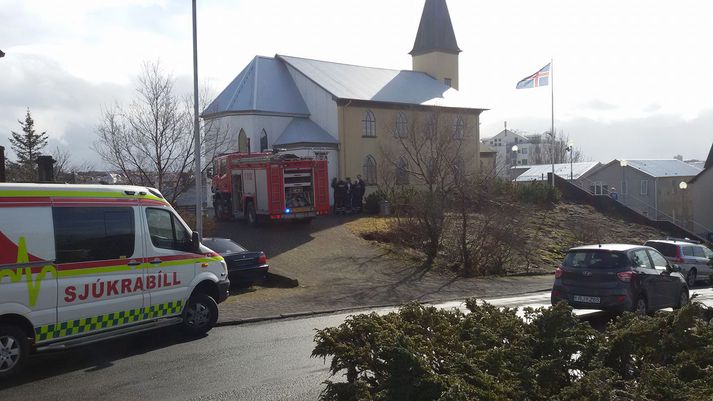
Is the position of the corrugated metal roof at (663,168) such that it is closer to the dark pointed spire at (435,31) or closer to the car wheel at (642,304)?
the dark pointed spire at (435,31)

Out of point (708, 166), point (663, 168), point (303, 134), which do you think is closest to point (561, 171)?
point (663, 168)

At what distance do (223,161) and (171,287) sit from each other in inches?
787

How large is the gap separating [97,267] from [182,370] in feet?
6.78

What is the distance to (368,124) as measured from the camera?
4369 centimetres

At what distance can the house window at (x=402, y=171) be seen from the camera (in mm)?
32594

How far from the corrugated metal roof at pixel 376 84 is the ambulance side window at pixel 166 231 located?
30851mm

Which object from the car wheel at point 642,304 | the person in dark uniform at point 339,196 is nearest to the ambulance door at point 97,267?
the car wheel at point 642,304

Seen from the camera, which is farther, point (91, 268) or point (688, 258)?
point (688, 258)

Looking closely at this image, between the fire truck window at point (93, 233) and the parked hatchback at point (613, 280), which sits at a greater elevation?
the fire truck window at point (93, 233)

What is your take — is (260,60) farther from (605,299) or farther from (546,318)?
(546,318)

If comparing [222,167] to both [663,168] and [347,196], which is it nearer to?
[347,196]

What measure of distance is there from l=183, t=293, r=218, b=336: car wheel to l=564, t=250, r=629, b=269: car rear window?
7.03 m

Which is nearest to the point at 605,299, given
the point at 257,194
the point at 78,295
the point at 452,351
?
the point at 452,351

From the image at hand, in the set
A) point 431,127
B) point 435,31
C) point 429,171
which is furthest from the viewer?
point 435,31
